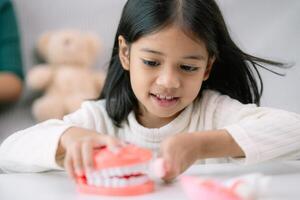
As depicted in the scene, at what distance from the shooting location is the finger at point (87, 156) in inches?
27.6

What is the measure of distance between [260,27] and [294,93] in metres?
0.26

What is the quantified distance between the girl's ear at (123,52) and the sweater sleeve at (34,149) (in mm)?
211

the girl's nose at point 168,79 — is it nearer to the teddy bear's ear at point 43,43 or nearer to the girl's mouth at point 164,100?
the girl's mouth at point 164,100

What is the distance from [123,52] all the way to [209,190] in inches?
20.4

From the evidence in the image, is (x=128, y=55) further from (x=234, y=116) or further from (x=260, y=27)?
(x=260, y=27)

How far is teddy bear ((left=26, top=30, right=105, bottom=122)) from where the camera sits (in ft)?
5.66

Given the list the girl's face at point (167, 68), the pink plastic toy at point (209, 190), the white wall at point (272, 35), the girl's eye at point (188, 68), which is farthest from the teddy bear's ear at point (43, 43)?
the pink plastic toy at point (209, 190)

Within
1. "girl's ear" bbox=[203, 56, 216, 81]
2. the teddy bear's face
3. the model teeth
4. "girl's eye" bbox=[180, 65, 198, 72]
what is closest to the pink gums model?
the model teeth

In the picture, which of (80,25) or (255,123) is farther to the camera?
(80,25)

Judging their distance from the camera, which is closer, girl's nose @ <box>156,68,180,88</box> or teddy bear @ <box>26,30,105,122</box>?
girl's nose @ <box>156,68,180,88</box>

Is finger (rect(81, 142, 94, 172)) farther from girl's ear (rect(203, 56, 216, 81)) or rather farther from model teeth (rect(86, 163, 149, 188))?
girl's ear (rect(203, 56, 216, 81))

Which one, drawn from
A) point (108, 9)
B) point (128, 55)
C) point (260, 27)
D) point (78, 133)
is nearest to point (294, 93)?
point (260, 27)

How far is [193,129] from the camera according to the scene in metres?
1.10

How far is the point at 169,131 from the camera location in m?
1.09
